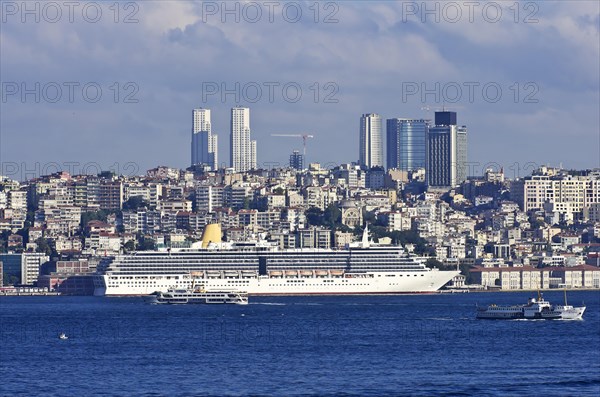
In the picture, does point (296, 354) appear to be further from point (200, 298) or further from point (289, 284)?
point (289, 284)

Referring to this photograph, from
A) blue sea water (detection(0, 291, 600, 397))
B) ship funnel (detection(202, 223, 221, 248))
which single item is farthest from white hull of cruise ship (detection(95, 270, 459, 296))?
blue sea water (detection(0, 291, 600, 397))

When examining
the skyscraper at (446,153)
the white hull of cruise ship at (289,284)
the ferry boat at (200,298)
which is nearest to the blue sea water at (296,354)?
the ferry boat at (200,298)

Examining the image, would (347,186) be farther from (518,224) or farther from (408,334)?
(408,334)

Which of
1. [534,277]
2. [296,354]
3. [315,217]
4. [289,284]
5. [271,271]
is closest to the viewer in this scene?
[296,354]

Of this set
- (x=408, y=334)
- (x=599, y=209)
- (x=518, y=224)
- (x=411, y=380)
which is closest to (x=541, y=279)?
(x=518, y=224)

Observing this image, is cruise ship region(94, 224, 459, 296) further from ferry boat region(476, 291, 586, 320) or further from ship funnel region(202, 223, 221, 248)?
ferry boat region(476, 291, 586, 320)

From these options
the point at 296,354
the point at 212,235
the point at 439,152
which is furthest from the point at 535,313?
the point at 439,152
